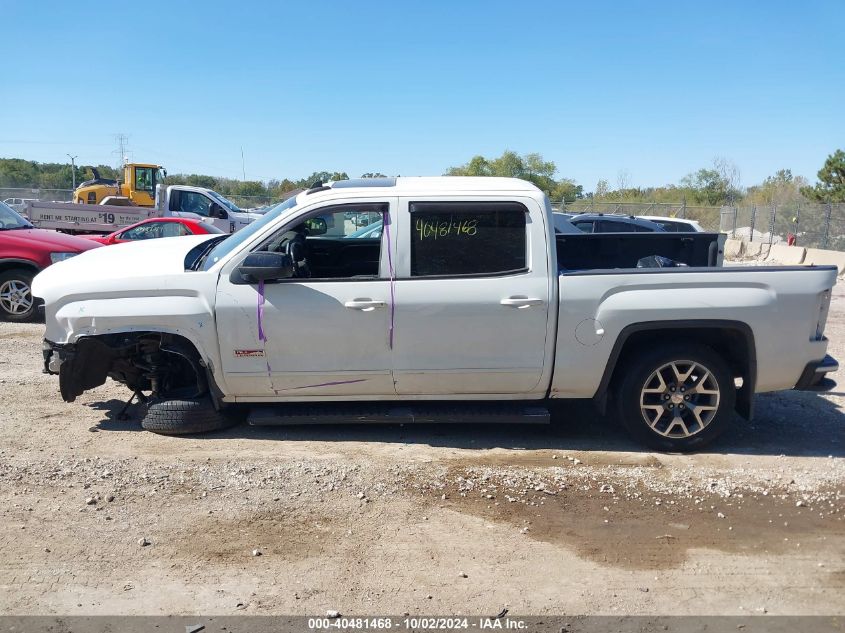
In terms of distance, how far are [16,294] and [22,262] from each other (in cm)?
47

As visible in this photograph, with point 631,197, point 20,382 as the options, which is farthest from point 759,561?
point 631,197

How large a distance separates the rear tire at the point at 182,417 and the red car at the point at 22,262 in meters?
5.32

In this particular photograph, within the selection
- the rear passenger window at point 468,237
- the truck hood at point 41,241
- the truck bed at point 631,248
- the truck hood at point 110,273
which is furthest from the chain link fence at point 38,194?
the rear passenger window at point 468,237

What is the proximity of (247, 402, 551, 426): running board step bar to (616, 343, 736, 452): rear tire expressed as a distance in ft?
2.23

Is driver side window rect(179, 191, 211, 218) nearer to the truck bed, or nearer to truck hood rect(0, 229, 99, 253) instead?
truck hood rect(0, 229, 99, 253)

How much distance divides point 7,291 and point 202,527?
24.2 feet

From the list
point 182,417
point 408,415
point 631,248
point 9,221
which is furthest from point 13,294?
point 631,248

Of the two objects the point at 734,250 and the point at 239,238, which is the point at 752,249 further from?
the point at 239,238

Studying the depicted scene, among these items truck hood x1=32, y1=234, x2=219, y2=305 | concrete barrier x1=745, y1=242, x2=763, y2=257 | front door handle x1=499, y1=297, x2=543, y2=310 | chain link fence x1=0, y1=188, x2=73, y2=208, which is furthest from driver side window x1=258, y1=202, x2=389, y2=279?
chain link fence x1=0, y1=188, x2=73, y2=208

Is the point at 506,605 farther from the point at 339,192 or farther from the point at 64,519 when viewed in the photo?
the point at 339,192

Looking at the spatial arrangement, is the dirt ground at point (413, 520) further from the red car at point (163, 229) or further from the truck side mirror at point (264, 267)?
the red car at point (163, 229)

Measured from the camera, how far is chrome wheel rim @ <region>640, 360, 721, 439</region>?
5328 millimetres

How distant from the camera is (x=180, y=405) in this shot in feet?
18.0

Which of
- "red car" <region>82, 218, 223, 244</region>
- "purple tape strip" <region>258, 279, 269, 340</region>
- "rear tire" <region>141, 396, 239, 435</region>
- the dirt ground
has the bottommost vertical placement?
the dirt ground
